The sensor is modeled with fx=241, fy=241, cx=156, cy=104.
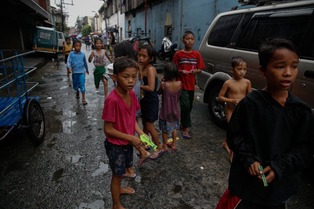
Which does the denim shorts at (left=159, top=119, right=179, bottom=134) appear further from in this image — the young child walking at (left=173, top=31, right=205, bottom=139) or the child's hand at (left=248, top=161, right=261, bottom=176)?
the child's hand at (left=248, top=161, right=261, bottom=176)

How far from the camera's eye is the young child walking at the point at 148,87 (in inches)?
120

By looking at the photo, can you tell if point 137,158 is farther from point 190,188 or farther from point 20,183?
point 20,183

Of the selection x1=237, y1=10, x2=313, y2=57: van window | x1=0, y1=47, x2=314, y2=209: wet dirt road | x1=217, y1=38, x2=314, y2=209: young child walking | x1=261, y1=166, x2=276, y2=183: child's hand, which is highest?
x1=237, y1=10, x2=313, y2=57: van window

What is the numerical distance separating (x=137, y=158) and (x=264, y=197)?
2.34 metres

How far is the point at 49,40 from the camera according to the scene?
18.1 m

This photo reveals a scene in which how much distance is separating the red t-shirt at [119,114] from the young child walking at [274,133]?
98 cm

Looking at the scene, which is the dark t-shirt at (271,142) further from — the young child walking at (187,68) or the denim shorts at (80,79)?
the denim shorts at (80,79)

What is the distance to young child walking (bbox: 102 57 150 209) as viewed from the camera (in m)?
2.02

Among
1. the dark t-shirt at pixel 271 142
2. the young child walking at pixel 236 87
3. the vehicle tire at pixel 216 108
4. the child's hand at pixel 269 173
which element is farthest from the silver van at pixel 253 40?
the child's hand at pixel 269 173

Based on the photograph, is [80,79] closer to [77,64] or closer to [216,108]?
[77,64]

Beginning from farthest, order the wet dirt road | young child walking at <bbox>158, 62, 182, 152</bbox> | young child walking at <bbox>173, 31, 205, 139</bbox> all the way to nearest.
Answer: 1. young child walking at <bbox>173, 31, 205, 139</bbox>
2. young child walking at <bbox>158, 62, 182, 152</bbox>
3. the wet dirt road

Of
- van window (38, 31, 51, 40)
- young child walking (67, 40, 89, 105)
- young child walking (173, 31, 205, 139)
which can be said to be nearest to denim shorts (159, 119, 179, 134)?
young child walking (173, 31, 205, 139)

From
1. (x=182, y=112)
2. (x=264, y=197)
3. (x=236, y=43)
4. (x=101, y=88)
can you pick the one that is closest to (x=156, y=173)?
(x=182, y=112)

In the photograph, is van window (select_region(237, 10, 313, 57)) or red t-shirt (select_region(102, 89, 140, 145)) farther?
van window (select_region(237, 10, 313, 57))
